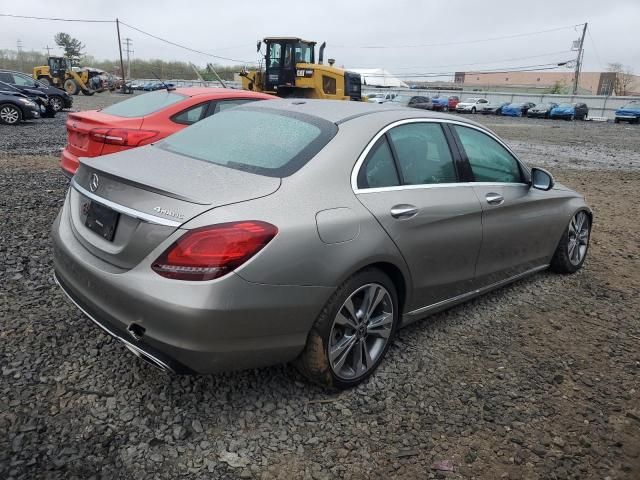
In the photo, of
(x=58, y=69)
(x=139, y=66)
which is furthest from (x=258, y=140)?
(x=139, y=66)

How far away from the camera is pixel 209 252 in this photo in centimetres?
228

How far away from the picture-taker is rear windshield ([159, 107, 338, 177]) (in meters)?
2.80

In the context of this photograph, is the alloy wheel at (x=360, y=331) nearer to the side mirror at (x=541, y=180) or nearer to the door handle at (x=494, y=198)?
the door handle at (x=494, y=198)

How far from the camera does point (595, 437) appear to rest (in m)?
2.67

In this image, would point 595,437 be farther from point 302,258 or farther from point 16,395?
point 16,395

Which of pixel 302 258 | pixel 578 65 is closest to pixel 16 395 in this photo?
pixel 302 258

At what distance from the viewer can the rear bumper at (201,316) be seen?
2.26m

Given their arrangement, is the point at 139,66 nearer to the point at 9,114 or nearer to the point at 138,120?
the point at 9,114

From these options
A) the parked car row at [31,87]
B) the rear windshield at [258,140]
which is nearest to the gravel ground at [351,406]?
the rear windshield at [258,140]

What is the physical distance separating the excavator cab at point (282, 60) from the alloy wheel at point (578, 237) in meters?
15.2

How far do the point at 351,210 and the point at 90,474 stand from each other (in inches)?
67.4

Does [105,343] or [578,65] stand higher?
[578,65]

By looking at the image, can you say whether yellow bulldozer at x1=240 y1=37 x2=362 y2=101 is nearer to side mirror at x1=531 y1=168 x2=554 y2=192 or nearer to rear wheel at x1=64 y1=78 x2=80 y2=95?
side mirror at x1=531 y1=168 x2=554 y2=192

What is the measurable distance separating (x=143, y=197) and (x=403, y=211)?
1.43m
